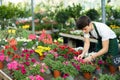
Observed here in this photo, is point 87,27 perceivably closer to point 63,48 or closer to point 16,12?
point 63,48

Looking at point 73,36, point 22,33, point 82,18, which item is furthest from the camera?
point 73,36

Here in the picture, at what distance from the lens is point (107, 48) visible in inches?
156

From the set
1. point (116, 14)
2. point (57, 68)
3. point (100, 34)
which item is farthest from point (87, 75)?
point (116, 14)

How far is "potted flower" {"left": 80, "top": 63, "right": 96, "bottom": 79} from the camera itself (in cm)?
410

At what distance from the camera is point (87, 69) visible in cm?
408

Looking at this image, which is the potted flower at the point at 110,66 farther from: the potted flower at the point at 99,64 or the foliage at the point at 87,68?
the foliage at the point at 87,68

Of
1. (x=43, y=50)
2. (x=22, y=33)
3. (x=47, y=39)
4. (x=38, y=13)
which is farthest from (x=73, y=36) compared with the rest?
(x=38, y=13)

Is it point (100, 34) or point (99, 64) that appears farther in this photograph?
point (99, 64)

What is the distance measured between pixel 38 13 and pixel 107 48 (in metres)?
7.10

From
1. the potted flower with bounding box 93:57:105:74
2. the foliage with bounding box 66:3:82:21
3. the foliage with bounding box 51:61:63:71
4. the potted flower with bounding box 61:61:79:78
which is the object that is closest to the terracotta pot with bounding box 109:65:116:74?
the potted flower with bounding box 93:57:105:74

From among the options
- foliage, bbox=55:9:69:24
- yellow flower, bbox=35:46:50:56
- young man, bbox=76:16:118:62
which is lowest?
foliage, bbox=55:9:69:24

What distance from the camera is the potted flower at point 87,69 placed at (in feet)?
13.4

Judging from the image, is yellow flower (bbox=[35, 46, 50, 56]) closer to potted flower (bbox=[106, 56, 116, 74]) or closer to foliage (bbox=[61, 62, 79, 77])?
foliage (bbox=[61, 62, 79, 77])

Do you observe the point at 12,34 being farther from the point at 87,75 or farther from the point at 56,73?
the point at 87,75
